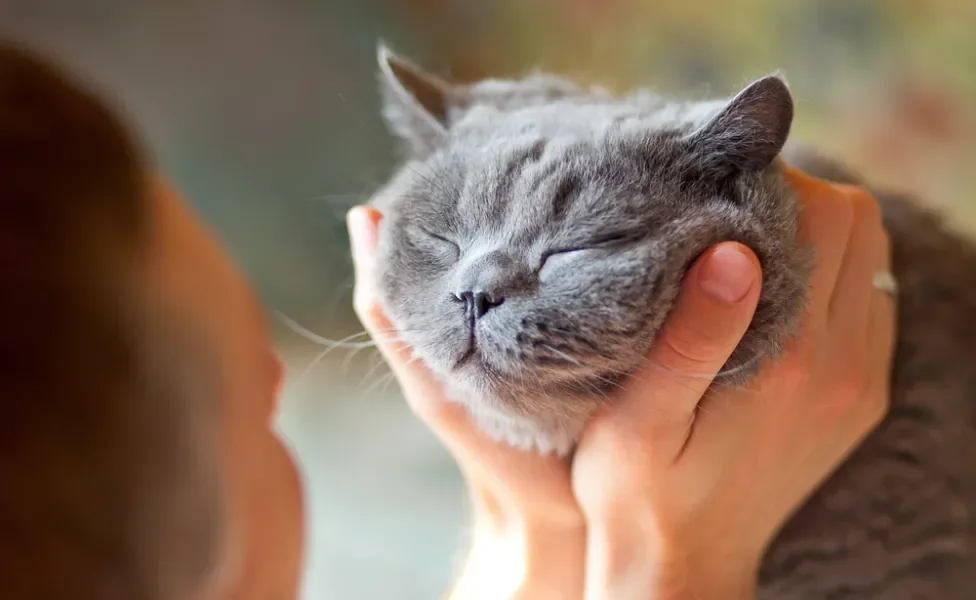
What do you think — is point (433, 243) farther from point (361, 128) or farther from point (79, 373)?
point (361, 128)

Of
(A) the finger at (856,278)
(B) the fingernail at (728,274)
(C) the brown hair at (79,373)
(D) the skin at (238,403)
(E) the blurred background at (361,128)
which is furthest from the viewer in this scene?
(E) the blurred background at (361,128)

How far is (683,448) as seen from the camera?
0.76m

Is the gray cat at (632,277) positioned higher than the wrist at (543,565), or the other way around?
A: the gray cat at (632,277)

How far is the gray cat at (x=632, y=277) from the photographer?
2.13 feet

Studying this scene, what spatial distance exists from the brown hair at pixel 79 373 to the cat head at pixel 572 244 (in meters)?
0.33

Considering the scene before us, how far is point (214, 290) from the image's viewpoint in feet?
1.48

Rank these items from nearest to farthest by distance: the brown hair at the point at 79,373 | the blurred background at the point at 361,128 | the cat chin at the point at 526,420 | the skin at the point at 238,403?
the brown hair at the point at 79,373 → the skin at the point at 238,403 → the cat chin at the point at 526,420 → the blurred background at the point at 361,128

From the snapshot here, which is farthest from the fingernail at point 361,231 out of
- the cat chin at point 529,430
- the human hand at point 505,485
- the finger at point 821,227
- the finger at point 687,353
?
the finger at point 821,227

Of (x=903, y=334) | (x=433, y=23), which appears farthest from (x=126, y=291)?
(x=433, y=23)

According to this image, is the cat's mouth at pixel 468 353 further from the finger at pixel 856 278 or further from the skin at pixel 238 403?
the finger at pixel 856 278

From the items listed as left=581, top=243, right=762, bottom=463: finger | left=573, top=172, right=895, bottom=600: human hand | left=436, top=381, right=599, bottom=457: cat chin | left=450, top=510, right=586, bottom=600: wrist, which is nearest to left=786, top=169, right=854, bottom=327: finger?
left=573, top=172, right=895, bottom=600: human hand

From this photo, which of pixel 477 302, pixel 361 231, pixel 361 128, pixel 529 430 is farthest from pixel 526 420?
pixel 361 128

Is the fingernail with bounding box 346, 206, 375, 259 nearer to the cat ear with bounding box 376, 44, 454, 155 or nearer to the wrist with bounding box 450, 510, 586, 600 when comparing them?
the cat ear with bounding box 376, 44, 454, 155

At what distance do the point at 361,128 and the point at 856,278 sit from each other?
936 millimetres
